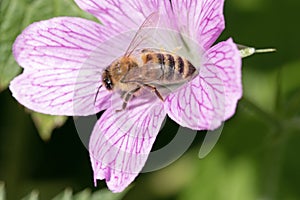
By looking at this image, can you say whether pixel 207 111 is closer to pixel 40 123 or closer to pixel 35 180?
pixel 40 123

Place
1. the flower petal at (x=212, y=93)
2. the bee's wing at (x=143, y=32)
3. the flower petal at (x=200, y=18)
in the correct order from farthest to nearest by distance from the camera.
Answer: the bee's wing at (x=143, y=32), the flower petal at (x=200, y=18), the flower petal at (x=212, y=93)

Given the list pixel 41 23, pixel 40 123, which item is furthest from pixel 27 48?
pixel 40 123

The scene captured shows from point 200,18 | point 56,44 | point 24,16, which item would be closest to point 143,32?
point 200,18

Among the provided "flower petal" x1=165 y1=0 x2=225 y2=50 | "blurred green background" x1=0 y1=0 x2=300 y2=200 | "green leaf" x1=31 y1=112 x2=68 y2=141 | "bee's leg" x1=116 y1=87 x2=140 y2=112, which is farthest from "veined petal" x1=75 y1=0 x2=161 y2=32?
"blurred green background" x1=0 y1=0 x2=300 y2=200

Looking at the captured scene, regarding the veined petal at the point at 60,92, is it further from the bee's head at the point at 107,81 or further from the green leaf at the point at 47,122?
the green leaf at the point at 47,122

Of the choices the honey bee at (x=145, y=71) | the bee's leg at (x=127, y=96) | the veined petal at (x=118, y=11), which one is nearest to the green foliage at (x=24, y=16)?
the veined petal at (x=118, y=11)

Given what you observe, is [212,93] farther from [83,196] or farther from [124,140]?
[83,196]
